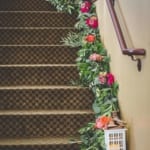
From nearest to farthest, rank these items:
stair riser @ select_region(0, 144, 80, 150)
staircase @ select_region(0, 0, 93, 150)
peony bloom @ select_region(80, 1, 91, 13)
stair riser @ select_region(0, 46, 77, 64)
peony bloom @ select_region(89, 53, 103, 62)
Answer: stair riser @ select_region(0, 144, 80, 150) < staircase @ select_region(0, 0, 93, 150) < peony bloom @ select_region(89, 53, 103, 62) < stair riser @ select_region(0, 46, 77, 64) < peony bloom @ select_region(80, 1, 91, 13)

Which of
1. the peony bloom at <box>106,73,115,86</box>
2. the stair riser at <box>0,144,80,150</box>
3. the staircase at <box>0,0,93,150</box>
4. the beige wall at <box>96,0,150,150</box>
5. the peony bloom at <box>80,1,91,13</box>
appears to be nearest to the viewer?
the beige wall at <box>96,0,150,150</box>

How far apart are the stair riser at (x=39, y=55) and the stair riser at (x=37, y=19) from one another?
0.51 meters

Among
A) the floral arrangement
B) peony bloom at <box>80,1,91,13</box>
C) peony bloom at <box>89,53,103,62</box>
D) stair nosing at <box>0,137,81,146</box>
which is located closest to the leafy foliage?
the floral arrangement

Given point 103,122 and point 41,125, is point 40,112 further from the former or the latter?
point 103,122

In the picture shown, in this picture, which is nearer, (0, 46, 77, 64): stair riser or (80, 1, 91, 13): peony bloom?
(0, 46, 77, 64): stair riser

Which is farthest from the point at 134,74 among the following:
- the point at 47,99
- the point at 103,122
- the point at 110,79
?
the point at 47,99

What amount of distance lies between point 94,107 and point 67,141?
421mm

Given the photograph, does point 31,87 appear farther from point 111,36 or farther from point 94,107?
point 111,36

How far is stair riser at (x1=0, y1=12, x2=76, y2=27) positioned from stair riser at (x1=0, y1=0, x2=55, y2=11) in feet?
0.67

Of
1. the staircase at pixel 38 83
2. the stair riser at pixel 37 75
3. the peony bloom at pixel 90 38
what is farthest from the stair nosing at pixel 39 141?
the peony bloom at pixel 90 38

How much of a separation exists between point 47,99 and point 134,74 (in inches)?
41.5

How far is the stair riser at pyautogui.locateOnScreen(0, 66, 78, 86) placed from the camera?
3.76 meters

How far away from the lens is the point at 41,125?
3320 mm

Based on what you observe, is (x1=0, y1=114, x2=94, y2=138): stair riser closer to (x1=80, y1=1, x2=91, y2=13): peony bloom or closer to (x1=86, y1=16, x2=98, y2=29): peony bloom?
(x1=86, y1=16, x2=98, y2=29): peony bloom
